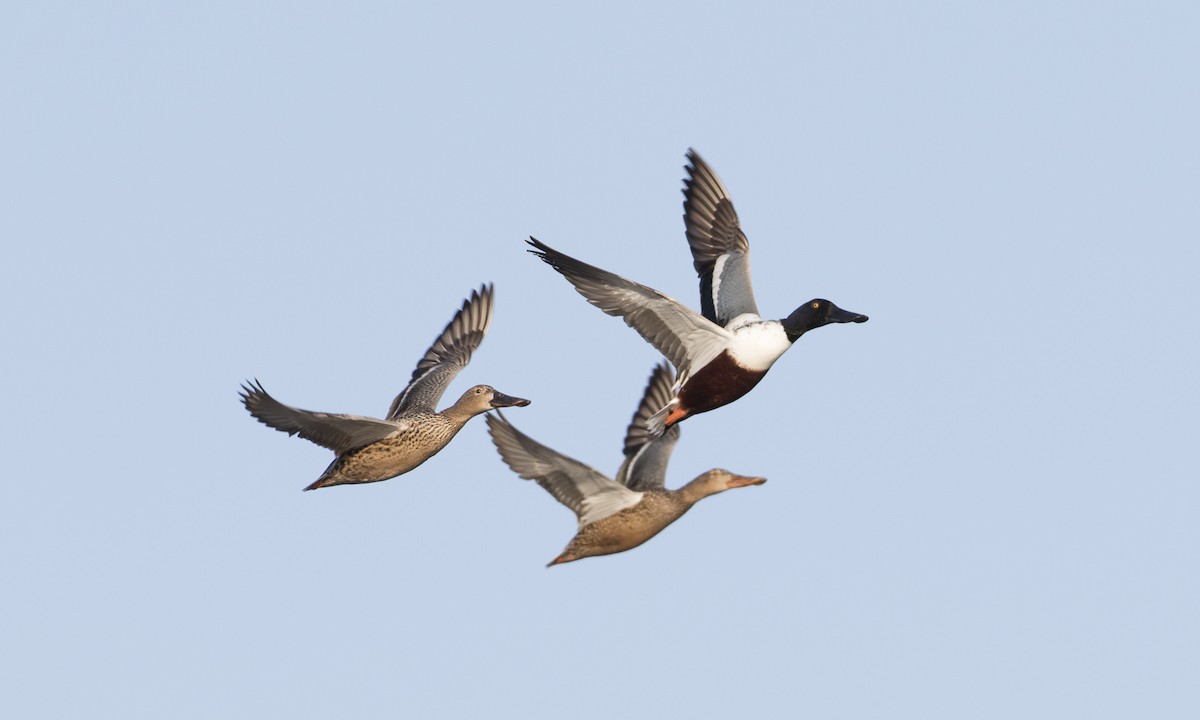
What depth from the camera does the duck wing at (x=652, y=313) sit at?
15.1m

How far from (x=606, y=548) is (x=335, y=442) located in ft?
7.83

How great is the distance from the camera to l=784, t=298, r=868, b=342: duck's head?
52.5 feet

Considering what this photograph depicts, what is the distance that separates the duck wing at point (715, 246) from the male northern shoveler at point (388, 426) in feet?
6.63

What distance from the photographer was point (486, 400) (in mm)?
16750

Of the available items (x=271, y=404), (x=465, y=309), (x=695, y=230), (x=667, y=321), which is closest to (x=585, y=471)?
(x=667, y=321)

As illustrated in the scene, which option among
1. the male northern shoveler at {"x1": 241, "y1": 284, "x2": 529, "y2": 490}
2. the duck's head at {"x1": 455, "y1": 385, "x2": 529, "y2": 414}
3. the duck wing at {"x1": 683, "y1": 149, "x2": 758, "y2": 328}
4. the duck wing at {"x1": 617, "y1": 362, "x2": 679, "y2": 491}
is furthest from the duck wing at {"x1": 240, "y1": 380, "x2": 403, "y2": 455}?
the duck wing at {"x1": 683, "y1": 149, "x2": 758, "y2": 328}

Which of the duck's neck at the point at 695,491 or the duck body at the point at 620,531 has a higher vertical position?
the duck's neck at the point at 695,491

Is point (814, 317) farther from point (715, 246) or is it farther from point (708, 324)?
point (715, 246)

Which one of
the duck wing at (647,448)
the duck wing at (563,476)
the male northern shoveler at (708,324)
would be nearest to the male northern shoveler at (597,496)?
the duck wing at (563,476)

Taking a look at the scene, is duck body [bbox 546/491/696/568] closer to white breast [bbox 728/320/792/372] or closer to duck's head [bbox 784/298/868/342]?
white breast [bbox 728/320/792/372]

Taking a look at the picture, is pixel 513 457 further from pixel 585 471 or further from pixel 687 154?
pixel 687 154

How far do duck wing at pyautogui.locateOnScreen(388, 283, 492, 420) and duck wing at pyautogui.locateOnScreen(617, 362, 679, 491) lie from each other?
190 centimetres

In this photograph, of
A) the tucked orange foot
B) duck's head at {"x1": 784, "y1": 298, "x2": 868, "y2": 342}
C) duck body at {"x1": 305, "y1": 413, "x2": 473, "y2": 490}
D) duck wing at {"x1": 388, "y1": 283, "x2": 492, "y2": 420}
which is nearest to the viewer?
duck body at {"x1": 305, "y1": 413, "x2": 473, "y2": 490}

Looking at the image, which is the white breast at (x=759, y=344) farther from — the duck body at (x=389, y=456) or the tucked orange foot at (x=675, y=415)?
the duck body at (x=389, y=456)
